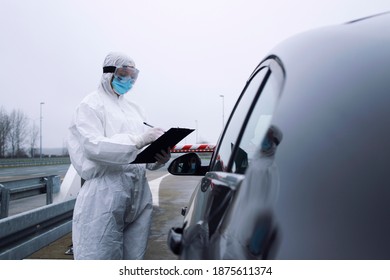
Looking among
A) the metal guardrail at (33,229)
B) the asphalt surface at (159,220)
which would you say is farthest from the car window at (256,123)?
the metal guardrail at (33,229)

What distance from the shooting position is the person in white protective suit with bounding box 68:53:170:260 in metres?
2.79

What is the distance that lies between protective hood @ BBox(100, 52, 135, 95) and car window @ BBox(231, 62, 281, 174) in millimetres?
1802

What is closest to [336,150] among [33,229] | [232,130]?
[232,130]

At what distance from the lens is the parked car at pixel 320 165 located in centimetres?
85

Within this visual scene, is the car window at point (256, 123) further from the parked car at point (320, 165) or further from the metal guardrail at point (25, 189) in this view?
the metal guardrail at point (25, 189)

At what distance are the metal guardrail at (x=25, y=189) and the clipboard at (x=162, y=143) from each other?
9.34 feet

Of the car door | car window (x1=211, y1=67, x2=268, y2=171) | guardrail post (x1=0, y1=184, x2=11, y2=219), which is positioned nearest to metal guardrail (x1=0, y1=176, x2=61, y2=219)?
guardrail post (x1=0, y1=184, x2=11, y2=219)

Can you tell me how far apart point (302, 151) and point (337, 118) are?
4.5 inches

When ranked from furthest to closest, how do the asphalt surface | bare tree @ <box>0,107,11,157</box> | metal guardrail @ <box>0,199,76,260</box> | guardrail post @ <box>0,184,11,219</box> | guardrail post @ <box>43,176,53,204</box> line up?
bare tree @ <box>0,107,11,157</box>, guardrail post @ <box>43,176,53,204</box>, guardrail post @ <box>0,184,11,219</box>, the asphalt surface, metal guardrail @ <box>0,199,76,260</box>

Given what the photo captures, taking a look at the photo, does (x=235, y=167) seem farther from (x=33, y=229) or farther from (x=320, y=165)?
(x=33, y=229)

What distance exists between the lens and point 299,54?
1.17 metres

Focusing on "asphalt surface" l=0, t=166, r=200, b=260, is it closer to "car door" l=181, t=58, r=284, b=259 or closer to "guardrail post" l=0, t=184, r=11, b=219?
"car door" l=181, t=58, r=284, b=259

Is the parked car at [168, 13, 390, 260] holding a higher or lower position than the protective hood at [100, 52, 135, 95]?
lower
